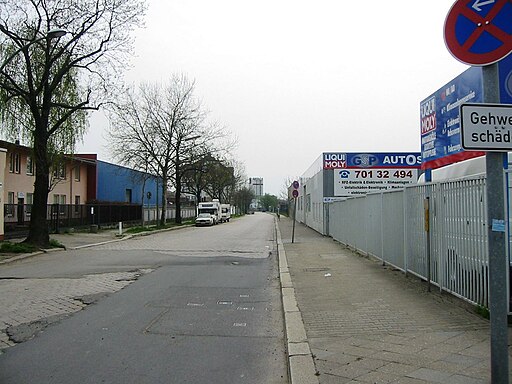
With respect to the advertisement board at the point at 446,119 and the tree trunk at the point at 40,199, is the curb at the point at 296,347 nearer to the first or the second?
the advertisement board at the point at 446,119

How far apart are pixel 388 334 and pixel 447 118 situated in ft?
20.4

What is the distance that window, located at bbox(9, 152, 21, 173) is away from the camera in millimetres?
34750

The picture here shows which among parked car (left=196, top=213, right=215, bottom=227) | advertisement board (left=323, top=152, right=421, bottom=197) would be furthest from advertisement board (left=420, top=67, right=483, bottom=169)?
parked car (left=196, top=213, right=215, bottom=227)

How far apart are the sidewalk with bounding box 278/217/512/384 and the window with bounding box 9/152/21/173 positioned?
30182 millimetres

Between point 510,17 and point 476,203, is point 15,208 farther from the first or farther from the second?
point 510,17

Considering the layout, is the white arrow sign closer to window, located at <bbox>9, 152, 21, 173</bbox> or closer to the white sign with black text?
the white sign with black text

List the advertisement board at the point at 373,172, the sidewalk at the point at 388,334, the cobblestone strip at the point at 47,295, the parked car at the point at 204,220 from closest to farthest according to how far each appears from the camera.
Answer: the sidewalk at the point at 388,334 → the cobblestone strip at the point at 47,295 → the advertisement board at the point at 373,172 → the parked car at the point at 204,220

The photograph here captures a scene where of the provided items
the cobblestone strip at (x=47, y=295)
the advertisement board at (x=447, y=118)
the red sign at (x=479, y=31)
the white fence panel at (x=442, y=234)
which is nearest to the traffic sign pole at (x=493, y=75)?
the red sign at (x=479, y=31)

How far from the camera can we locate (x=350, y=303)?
8305 mm

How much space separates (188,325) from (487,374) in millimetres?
4188

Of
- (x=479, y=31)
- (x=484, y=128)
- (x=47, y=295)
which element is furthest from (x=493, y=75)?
(x=47, y=295)

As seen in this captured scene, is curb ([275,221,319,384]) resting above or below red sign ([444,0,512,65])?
below

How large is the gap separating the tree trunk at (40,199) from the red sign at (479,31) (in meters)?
19.1

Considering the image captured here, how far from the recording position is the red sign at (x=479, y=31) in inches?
159
